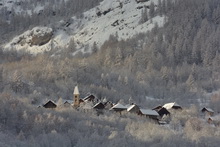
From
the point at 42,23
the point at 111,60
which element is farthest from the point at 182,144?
the point at 42,23

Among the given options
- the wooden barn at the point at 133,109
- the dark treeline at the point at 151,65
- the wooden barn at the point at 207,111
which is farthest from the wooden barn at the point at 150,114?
the dark treeline at the point at 151,65

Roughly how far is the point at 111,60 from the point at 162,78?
24183 millimetres

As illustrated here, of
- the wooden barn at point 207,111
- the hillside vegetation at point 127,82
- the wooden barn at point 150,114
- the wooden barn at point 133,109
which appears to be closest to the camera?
the hillside vegetation at point 127,82

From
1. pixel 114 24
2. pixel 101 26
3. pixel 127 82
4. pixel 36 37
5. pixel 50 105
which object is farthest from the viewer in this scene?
pixel 36 37

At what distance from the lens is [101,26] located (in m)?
169

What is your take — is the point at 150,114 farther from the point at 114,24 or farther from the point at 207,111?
the point at 114,24

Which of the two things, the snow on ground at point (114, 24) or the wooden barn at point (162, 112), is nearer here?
the wooden barn at point (162, 112)

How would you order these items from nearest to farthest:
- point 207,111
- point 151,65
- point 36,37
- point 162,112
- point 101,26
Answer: point 162,112 → point 207,111 → point 151,65 → point 101,26 → point 36,37

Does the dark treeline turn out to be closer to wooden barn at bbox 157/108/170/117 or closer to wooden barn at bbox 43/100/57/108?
wooden barn at bbox 43/100/57/108

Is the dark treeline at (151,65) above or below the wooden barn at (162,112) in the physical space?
above

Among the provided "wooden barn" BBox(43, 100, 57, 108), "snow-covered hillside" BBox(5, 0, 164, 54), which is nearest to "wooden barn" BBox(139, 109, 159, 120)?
"wooden barn" BBox(43, 100, 57, 108)

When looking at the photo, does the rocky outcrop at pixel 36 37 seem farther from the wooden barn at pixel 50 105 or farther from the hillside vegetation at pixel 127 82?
the wooden barn at pixel 50 105

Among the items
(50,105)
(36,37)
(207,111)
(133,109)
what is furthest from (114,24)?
(50,105)

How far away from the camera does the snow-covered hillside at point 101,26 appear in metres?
160
